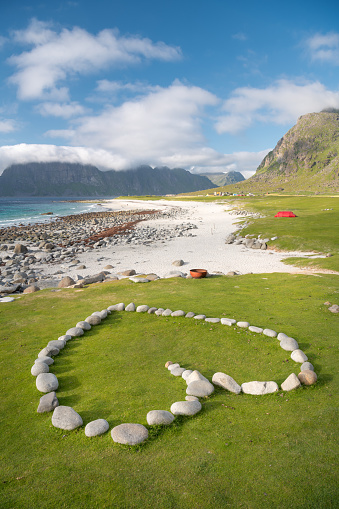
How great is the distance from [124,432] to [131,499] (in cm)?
133

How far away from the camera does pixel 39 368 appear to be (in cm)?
816

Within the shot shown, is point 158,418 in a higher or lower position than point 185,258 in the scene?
higher

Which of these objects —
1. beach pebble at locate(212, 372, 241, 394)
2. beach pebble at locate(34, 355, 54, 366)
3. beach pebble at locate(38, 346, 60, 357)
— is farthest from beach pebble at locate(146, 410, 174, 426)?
beach pebble at locate(38, 346, 60, 357)

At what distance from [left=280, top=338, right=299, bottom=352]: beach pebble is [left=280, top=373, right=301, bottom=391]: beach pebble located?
77.8 inches

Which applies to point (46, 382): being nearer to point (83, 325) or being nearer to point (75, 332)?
point (75, 332)

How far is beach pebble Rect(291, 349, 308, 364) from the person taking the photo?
27.7 ft

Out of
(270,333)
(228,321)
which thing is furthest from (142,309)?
(270,333)

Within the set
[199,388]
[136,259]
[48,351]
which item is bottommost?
[136,259]

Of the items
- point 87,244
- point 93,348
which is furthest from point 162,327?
point 87,244

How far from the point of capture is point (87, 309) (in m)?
14.0

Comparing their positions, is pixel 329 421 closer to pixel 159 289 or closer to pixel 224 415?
pixel 224 415

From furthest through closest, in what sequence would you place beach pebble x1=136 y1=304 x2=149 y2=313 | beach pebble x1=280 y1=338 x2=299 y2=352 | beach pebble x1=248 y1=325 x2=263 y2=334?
beach pebble x1=136 y1=304 x2=149 y2=313
beach pebble x1=248 y1=325 x2=263 y2=334
beach pebble x1=280 y1=338 x2=299 y2=352

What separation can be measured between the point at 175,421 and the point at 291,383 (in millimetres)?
3209

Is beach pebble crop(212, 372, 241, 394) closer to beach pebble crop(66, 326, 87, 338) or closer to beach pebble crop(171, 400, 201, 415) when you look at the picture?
beach pebble crop(171, 400, 201, 415)
